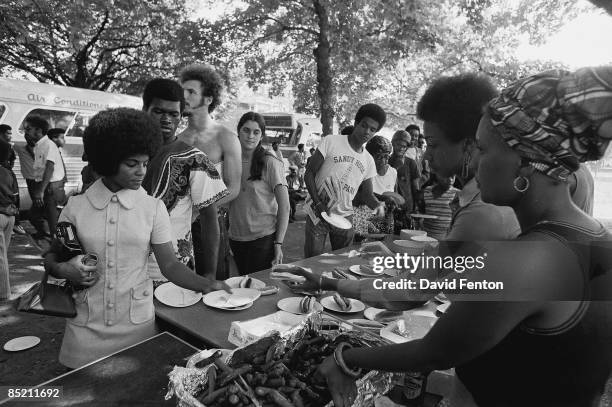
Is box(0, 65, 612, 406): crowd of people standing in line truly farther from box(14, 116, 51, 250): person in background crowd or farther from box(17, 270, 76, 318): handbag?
box(14, 116, 51, 250): person in background crowd

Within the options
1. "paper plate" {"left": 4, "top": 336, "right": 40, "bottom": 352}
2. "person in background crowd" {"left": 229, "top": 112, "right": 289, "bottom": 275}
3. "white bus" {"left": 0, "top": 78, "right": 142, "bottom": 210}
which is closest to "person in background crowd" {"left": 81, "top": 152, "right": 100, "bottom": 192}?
"person in background crowd" {"left": 229, "top": 112, "right": 289, "bottom": 275}

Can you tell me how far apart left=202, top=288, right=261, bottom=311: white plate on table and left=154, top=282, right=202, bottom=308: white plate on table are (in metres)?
0.08

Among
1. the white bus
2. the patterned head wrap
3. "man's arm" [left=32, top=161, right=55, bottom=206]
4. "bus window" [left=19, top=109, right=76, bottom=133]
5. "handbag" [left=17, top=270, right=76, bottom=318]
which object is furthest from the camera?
"bus window" [left=19, top=109, right=76, bottom=133]

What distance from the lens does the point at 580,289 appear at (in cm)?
87

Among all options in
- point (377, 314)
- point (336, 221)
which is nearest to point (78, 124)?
point (336, 221)

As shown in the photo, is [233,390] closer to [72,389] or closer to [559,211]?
[72,389]

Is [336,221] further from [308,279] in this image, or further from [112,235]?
[112,235]

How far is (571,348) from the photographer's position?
0.89 metres

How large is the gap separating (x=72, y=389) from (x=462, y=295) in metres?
1.38

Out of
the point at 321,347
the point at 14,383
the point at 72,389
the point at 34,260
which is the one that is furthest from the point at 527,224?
the point at 34,260

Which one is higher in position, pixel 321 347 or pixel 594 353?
pixel 594 353

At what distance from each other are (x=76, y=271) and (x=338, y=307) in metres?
1.33

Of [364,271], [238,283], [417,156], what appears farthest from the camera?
[417,156]

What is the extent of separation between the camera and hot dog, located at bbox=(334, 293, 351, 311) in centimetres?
214
